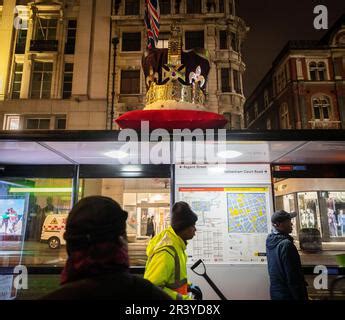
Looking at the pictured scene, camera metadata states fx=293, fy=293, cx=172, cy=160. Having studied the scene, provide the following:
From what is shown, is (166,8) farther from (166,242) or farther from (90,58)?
(166,242)

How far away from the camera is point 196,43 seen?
24641mm

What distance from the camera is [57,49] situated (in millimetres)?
23469

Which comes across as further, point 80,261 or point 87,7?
point 87,7

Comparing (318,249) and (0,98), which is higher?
(0,98)

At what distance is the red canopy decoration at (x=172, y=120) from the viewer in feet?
17.0

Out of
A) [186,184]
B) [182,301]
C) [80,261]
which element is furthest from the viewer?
[186,184]

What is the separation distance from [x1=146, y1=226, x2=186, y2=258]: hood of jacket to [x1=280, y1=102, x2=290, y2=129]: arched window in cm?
3169

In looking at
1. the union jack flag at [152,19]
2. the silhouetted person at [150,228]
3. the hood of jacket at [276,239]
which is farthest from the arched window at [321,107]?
the hood of jacket at [276,239]

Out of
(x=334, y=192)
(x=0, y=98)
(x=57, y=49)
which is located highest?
(x=57, y=49)

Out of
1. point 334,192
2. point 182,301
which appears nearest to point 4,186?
point 182,301

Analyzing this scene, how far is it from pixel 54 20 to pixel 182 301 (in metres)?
26.7

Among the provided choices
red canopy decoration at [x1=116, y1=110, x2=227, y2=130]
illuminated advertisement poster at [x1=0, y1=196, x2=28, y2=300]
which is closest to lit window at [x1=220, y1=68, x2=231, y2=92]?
illuminated advertisement poster at [x1=0, y1=196, x2=28, y2=300]

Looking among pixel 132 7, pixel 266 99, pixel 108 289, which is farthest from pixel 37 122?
pixel 266 99

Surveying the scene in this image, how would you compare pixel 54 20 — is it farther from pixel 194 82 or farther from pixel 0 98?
pixel 194 82
